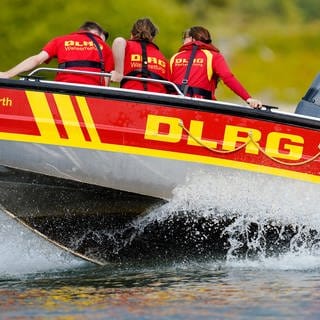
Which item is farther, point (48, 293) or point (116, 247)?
point (116, 247)

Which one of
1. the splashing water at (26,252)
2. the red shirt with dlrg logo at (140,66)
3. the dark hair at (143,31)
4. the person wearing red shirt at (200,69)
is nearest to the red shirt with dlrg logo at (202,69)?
the person wearing red shirt at (200,69)

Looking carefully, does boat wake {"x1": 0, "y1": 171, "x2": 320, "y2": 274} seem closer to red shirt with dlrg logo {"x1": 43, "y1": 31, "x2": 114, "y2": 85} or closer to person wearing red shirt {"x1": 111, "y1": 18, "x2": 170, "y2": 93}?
person wearing red shirt {"x1": 111, "y1": 18, "x2": 170, "y2": 93}

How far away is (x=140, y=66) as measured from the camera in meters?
10.4

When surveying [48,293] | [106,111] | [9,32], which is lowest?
[48,293]

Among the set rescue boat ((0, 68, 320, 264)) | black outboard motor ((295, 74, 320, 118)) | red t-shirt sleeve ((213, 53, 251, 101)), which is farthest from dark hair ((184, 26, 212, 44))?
black outboard motor ((295, 74, 320, 118))

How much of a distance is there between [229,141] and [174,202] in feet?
2.03

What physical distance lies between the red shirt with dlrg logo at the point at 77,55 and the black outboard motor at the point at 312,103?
1.56 metres

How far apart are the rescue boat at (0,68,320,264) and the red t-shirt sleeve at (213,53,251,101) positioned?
0.86ft

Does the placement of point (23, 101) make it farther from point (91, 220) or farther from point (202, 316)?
point (202, 316)

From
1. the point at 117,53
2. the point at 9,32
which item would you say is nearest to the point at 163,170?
the point at 117,53

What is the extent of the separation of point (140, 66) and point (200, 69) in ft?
1.51

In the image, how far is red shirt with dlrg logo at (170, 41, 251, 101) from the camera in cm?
1045

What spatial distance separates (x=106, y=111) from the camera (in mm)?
9984

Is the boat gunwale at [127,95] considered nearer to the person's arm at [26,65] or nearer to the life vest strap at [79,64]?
the person's arm at [26,65]
